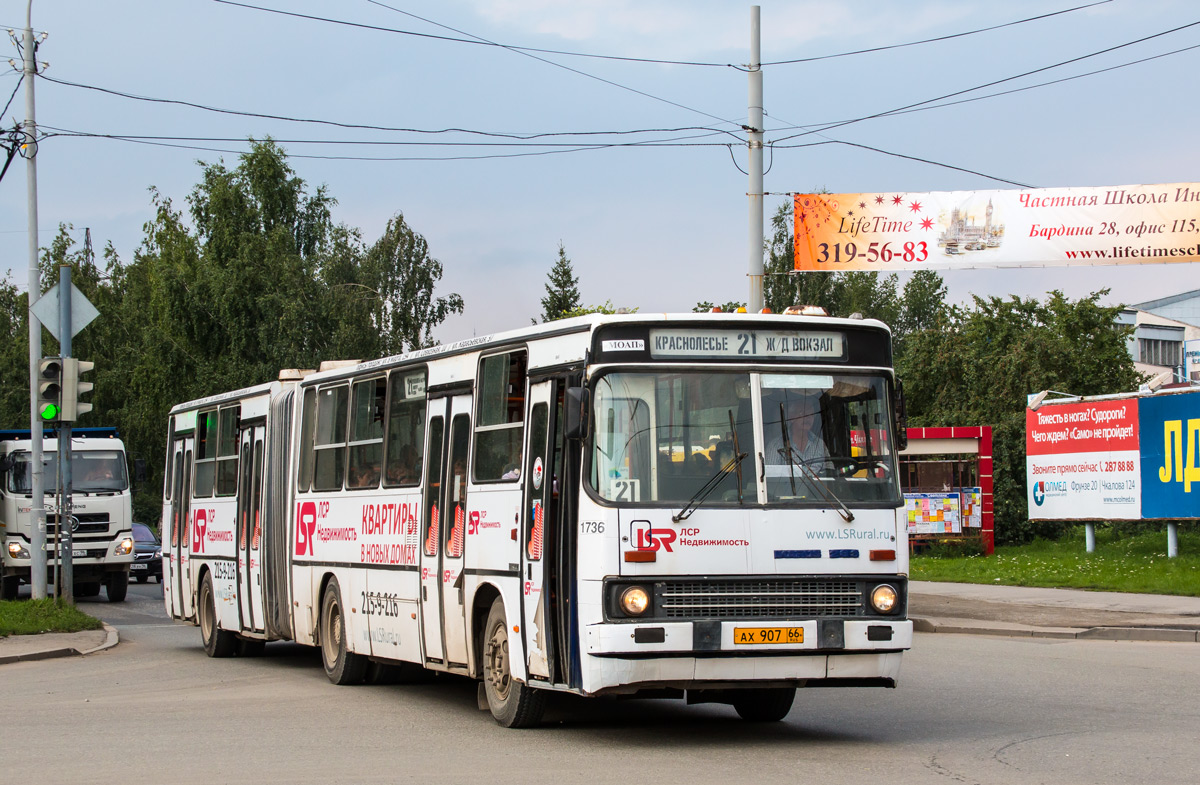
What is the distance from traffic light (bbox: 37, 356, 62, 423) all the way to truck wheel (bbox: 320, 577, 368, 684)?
7328 millimetres

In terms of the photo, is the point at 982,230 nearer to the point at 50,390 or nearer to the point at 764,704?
the point at 764,704

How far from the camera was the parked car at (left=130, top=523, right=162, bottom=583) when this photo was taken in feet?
121

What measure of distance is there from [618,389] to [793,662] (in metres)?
2.13

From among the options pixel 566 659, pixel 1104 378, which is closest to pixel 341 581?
pixel 566 659

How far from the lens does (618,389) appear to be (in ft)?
33.1

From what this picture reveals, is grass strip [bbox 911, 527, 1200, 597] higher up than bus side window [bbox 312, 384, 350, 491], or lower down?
lower down

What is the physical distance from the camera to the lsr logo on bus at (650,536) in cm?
974

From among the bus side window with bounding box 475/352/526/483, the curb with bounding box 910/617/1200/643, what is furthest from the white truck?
the bus side window with bounding box 475/352/526/483

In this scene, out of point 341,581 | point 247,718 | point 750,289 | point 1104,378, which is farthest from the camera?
point 1104,378

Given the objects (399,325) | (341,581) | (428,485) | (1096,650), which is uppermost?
(399,325)

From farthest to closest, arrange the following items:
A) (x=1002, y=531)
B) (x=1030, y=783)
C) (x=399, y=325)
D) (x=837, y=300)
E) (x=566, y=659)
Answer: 1. (x=837, y=300)
2. (x=399, y=325)
3. (x=1002, y=531)
4. (x=566, y=659)
5. (x=1030, y=783)

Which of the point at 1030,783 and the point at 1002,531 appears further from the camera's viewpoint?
the point at 1002,531

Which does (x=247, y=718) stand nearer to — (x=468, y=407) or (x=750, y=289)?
(x=468, y=407)

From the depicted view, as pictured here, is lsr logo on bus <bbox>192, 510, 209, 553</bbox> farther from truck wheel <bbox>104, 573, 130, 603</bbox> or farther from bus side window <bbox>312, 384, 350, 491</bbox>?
truck wheel <bbox>104, 573, 130, 603</bbox>
